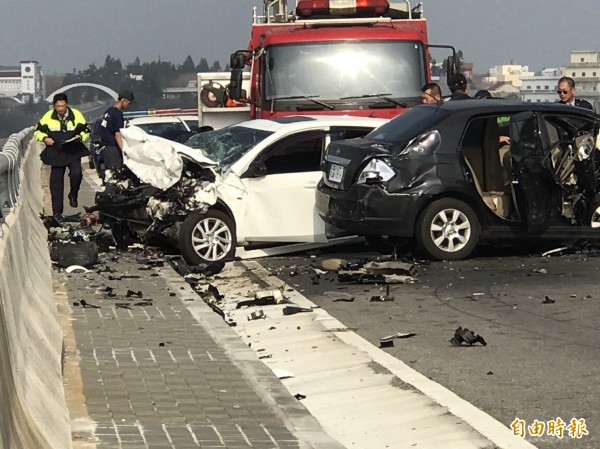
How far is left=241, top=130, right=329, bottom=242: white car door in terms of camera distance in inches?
607

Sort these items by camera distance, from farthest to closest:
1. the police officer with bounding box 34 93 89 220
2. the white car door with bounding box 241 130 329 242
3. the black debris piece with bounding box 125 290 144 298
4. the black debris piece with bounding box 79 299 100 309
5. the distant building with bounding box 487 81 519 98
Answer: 1. the police officer with bounding box 34 93 89 220
2. the distant building with bounding box 487 81 519 98
3. the white car door with bounding box 241 130 329 242
4. the black debris piece with bounding box 125 290 144 298
5. the black debris piece with bounding box 79 299 100 309

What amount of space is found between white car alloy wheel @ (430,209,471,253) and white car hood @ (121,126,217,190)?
8.42ft

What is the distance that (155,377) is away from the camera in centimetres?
858

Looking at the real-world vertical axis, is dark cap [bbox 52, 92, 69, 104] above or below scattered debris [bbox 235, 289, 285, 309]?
above

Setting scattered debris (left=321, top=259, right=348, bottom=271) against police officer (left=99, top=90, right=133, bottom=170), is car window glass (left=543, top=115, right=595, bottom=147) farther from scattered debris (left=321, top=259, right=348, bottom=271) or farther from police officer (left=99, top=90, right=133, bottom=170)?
police officer (left=99, top=90, right=133, bottom=170)

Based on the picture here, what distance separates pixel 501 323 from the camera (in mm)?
11289

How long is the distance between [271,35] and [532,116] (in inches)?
217

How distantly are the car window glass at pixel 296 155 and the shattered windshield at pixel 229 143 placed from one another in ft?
0.78

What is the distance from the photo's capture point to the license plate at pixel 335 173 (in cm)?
1507

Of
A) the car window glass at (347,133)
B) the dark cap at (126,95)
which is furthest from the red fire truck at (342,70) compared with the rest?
the dark cap at (126,95)

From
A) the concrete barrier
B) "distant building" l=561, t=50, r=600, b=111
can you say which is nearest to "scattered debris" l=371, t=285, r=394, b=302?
the concrete barrier

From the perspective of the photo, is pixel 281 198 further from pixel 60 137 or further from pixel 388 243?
pixel 60 137

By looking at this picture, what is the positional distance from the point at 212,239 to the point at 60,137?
22.2ft

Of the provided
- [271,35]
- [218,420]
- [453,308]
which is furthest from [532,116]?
[218,420]
